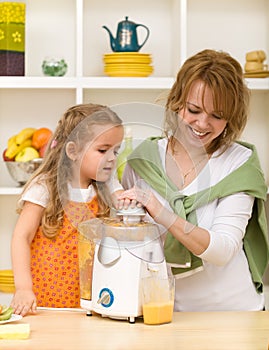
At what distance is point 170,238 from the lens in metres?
2.00

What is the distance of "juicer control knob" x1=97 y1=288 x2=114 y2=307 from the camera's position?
5.43 ft

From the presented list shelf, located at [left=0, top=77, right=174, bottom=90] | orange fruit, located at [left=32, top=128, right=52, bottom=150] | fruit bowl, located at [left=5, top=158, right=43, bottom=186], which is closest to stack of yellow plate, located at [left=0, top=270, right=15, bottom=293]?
fruit bowl, located at [left=5, top=158, right=43, bottom=186]

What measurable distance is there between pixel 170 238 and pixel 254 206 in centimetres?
28

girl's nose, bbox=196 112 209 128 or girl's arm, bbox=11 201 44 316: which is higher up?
girl's nose, bbox=196 112 209 128

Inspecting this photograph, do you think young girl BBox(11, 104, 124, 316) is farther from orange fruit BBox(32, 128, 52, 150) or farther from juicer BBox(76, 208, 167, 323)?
orange fruit BBox(32, 128, 52, 150)

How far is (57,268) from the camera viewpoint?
1.97 meters

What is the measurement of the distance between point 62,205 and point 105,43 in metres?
1.72

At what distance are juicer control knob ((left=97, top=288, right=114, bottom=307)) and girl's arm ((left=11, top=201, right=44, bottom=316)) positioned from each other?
19cm

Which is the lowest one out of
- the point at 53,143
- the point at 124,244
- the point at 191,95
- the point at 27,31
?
the point at 124,244

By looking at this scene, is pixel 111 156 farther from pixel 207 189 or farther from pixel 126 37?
pixel 126 37

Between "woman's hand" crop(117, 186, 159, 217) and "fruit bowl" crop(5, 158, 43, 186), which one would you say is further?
"fruit bowl" crop(5, 158, 43, 186)

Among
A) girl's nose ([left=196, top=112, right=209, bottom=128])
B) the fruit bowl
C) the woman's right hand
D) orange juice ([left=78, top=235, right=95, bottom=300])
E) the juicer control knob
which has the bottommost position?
the woman's right hand

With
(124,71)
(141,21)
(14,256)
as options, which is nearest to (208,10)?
(141,21)

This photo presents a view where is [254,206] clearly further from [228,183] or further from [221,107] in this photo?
[221,107]
